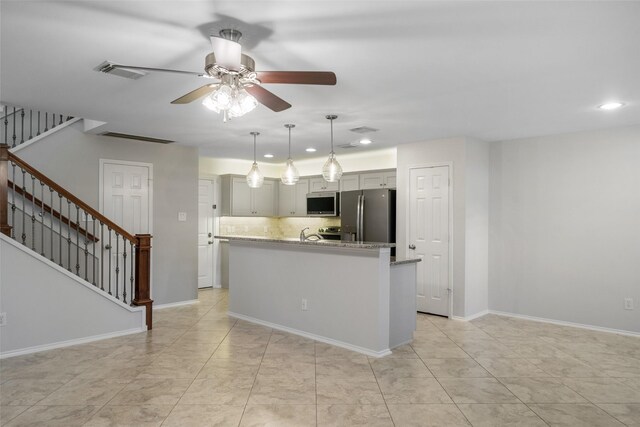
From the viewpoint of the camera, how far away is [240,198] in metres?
7.81

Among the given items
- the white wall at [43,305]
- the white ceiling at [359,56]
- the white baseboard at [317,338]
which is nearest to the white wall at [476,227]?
the white ceiling at [359,56]

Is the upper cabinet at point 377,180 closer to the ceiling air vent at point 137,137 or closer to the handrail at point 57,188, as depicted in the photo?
the ceiling air vent at point 137,137

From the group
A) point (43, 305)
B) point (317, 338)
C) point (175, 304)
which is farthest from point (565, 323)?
point (43, 305)

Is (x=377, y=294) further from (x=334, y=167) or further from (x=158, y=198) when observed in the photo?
(x=158, y=198)

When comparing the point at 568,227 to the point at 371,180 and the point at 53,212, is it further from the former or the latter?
the point at 53,212

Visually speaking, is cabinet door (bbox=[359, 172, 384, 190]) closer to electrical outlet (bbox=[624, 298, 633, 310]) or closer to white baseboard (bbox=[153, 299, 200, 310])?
white baseboard (bbox=[153, 299, 200, 310])

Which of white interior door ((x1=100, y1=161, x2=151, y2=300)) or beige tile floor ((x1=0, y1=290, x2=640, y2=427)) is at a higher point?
white interior door ((x1=100, y1=161, x2=151, y2=300))

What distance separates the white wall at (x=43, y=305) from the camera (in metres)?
3.84

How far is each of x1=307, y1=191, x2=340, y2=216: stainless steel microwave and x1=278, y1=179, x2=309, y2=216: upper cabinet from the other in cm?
25

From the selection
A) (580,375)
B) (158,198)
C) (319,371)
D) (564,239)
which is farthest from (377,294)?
(158,198)

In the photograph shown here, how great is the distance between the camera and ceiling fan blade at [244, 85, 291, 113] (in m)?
2.50

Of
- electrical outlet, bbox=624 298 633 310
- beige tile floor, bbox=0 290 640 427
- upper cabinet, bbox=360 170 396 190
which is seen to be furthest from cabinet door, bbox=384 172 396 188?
electrical outlet, bbox=624 298 633 310

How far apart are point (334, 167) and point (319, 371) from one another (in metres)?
1.96

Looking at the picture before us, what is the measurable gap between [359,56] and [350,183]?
4381 millimetres
